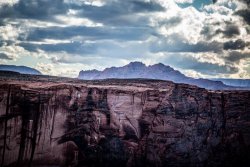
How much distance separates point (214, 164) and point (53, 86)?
1013 inches

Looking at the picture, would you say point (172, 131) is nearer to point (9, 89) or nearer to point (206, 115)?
point (206, 115)

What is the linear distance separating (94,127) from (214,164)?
18261 mm

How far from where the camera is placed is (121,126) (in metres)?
49.1

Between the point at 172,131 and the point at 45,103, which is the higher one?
the point at 45,103

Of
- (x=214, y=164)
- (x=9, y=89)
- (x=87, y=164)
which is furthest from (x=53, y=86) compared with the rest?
(x=214, y=164)

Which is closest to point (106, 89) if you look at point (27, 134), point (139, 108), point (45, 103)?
point (139, 108)

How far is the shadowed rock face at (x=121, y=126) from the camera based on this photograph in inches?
1811

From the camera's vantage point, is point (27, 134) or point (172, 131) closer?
point (27, 134)

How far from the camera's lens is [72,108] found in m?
48.5

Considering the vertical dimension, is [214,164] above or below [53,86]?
below

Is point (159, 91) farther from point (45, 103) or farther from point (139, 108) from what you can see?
point (45, 103)

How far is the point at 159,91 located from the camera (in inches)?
1991

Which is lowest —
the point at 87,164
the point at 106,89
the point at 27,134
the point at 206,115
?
the point at 87,164

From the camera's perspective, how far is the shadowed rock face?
151 feet
